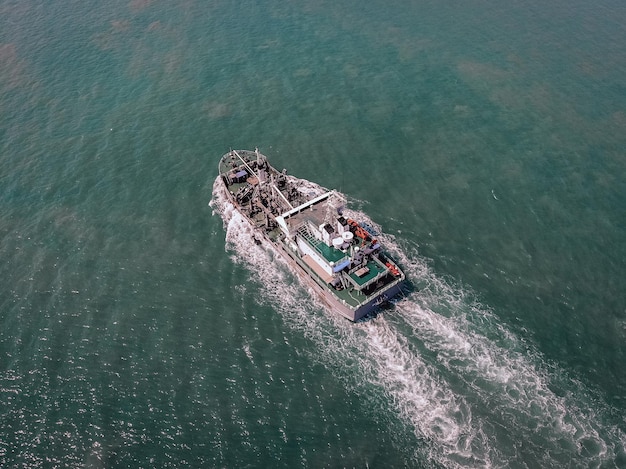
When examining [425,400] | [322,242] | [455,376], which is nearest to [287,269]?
[322,242]

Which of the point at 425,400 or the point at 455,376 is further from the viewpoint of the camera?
the point at 455,376

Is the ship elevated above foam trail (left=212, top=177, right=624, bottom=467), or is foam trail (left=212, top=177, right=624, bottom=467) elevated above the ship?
the ship

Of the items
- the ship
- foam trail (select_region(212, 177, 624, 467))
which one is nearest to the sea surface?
foam trail (select_region(212, 177, 624, 467))

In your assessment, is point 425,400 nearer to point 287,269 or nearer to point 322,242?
point 322,242

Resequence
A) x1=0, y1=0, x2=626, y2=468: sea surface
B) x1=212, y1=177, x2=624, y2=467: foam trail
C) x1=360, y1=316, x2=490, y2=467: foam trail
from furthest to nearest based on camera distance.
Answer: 1. x1=0, y1=0, x2=626, y2=468: sea surface
2. x1=212, y1=177, x2=624, y2=467: foam trail
3. x1=360, y1=316, x2=490, y2=467: foam trail

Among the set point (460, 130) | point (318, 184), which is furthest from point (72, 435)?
point (460, 130)

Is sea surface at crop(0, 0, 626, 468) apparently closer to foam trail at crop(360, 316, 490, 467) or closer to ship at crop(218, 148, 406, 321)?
foam trail at crop(360, 316, 490, 467)

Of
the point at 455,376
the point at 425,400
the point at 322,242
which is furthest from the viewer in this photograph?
the point at 322,242

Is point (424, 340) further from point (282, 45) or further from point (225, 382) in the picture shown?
point (282, 45)
